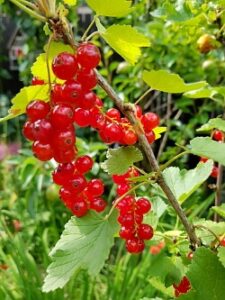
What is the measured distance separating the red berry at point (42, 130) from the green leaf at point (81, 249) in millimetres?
160

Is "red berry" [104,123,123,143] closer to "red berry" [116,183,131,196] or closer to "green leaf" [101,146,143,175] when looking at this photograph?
"green leaf" [101,146,143,175]

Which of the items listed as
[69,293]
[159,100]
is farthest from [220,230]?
[159,100]

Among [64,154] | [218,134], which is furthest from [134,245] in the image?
[218,134]

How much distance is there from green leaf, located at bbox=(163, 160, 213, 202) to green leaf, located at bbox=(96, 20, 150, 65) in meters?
0.31

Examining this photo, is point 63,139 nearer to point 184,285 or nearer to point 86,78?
point 86,78

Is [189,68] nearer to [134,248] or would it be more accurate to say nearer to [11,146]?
[11,146]

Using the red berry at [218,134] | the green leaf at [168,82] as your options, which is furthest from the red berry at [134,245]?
the red berry at [218,134]

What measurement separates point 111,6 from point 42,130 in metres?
0.17

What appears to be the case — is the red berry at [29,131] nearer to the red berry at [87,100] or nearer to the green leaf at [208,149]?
the red berry at [87,100]

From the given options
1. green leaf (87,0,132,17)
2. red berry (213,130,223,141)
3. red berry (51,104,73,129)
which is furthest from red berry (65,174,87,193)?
red berry (213,130,223,141)

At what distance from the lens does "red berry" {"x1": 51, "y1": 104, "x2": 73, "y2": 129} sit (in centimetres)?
66

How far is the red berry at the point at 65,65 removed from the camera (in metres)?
0.66

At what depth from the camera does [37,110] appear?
2.23ft

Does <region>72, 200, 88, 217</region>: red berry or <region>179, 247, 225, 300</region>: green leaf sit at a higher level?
<region>72, 200, 88, 217</region>: red berry
